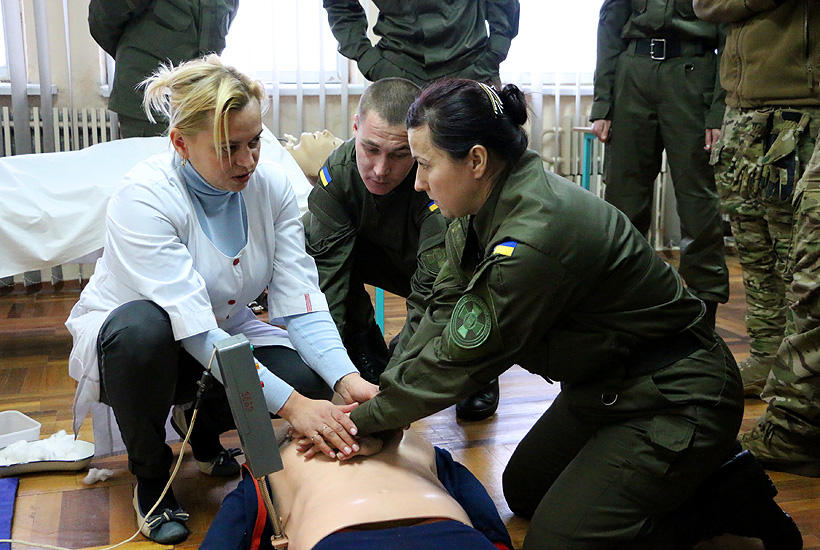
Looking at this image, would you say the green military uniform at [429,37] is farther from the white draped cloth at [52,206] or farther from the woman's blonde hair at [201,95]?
the woman's blonde hair at [201,95]

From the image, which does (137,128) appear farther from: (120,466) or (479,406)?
(479,406)

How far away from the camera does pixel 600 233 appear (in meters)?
1.34

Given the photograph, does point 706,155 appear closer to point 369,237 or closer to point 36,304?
point 369,237

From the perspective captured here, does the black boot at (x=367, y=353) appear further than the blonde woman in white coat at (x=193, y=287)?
Yes

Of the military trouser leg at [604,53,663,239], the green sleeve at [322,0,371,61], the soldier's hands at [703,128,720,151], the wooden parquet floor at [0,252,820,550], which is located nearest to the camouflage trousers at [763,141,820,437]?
the wooden parquet floor at [0,252,820,550]

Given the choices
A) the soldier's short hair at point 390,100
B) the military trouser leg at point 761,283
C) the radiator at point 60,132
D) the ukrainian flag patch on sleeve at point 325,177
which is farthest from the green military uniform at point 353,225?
the radiator at point 60,132

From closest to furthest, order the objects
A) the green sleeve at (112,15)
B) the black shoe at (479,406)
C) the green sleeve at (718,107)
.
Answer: the black shoe at (479,406), the green sleeve at (718,107), the green sleeve at (112,15)

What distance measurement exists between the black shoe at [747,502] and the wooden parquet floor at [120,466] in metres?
0.12

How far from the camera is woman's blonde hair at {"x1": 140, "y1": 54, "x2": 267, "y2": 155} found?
1474mm

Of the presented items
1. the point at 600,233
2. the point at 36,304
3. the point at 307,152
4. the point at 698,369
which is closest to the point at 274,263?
the point at 600,233

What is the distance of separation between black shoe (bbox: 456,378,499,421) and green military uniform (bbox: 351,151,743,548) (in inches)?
30.1

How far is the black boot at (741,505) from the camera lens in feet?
4.88

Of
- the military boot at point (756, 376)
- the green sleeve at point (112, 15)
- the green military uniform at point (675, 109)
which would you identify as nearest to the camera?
the military boot at point (756, 376)

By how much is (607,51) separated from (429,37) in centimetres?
72
